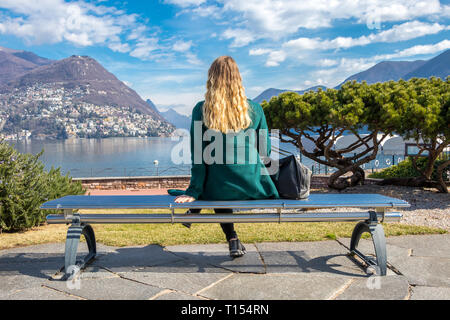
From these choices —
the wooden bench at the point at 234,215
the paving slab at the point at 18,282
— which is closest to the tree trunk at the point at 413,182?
the wooden bench at the point at 234,215

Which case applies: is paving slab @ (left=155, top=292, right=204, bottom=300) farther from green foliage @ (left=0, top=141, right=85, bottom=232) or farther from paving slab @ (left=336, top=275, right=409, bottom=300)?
green foliage @ (left=0, top=141, right=85, bottom=232)

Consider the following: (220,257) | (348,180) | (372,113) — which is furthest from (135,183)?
(220,257)

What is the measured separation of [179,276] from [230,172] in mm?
971

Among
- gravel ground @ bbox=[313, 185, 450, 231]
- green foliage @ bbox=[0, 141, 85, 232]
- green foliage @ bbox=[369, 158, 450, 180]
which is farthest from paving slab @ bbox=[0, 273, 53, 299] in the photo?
green foliage @ bbox=[369, 158, 450, 180]

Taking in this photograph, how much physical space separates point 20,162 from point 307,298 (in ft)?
16.1

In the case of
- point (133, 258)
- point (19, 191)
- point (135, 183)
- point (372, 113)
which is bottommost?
point (135, 183)

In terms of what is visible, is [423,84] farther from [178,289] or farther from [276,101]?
[178,289]

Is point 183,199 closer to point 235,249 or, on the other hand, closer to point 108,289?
point 235,249

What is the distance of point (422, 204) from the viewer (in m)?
9.30

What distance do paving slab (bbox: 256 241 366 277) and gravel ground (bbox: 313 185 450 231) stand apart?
3.41 m

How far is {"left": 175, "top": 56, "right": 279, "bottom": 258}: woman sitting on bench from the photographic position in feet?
10.2
